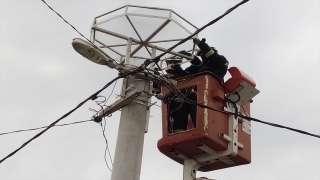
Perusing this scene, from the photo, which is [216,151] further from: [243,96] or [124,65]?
[124,65]

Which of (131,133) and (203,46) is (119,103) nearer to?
(131,133)

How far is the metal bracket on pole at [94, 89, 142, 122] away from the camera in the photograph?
28.0ft

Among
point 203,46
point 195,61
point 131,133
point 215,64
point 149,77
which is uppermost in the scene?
point 195,61

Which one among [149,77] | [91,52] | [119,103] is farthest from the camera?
[149,77]

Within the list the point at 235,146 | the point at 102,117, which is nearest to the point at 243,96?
the point at 235,146

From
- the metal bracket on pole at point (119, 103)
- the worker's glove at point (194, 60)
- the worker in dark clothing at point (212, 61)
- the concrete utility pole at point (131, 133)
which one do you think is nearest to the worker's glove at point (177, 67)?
the worker's glove at point (194, 60)

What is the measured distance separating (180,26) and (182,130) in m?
1.85

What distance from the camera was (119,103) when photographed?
28.4 feet

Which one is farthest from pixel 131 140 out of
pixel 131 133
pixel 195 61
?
pixel 195 61

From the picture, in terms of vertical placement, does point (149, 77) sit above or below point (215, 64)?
below

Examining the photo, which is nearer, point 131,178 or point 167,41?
point 131,178

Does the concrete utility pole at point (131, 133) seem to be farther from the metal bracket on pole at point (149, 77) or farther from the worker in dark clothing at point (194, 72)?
the worker in dark clothing at point (194, 72)

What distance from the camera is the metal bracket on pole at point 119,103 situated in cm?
853

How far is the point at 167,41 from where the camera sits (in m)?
9.61
